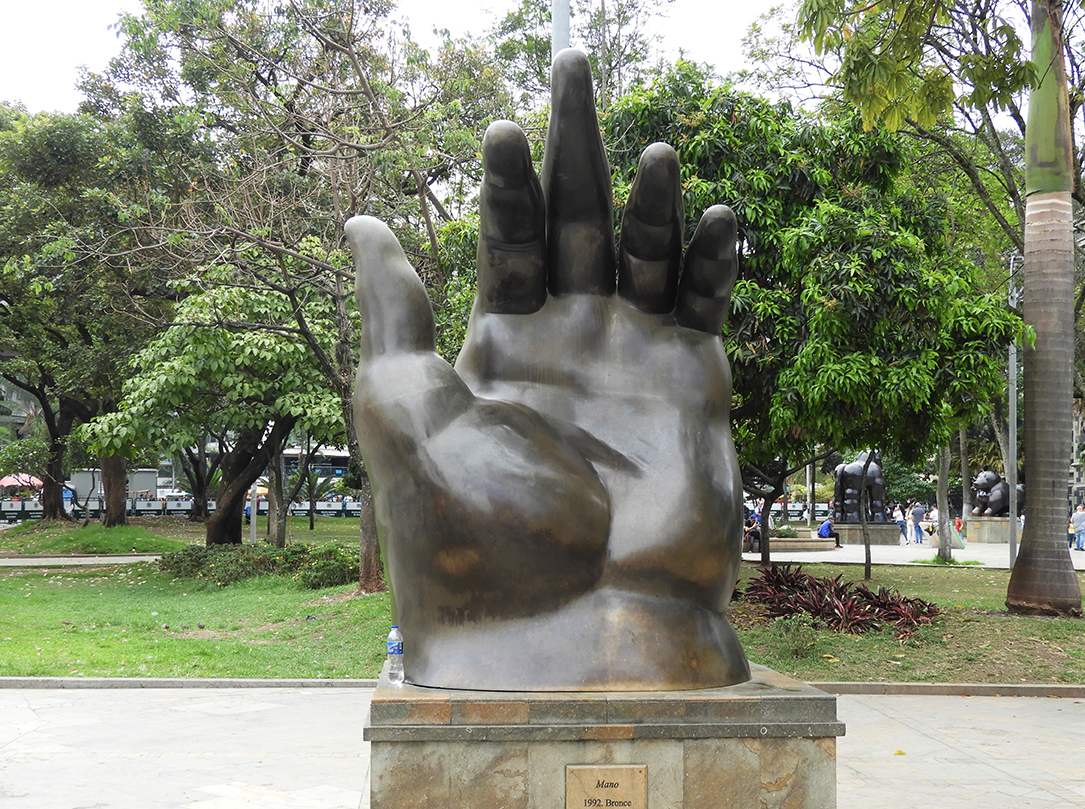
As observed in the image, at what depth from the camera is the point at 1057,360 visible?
1141 cm

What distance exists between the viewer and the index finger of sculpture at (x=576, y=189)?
16.1 ft

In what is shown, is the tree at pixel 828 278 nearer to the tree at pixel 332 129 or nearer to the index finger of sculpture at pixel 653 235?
the tree at pixel 332 129

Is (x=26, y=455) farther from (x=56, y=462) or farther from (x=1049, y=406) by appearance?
(x=1049, y=406)

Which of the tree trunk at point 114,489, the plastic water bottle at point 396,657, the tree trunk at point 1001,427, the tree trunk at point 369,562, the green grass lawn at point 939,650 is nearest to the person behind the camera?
the plastic water bottle at point 396,657

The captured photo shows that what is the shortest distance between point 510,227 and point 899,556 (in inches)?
900

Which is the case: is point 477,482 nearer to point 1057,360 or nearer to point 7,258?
point 1057,360

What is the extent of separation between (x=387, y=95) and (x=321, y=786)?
9119mm

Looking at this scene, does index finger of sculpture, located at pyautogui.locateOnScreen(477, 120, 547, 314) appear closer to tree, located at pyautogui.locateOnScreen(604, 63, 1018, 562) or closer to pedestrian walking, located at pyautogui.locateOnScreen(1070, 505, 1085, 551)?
tree, located at pyautogui.locateOnScreen(604, 63, 1018, 562)

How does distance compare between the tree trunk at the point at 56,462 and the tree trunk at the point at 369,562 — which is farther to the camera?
the tree trunk at the point at 56,462

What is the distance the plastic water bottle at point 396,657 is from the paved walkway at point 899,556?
18.4m

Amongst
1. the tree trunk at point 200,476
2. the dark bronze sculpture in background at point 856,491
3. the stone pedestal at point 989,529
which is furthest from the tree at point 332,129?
the stone pedestal at point 989,529

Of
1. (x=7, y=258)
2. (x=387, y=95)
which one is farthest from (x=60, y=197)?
(x=387, y=95)

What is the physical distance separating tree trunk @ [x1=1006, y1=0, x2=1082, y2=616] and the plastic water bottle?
29.2 ft

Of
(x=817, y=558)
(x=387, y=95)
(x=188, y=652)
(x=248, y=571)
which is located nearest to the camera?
(x=188, y=652)
